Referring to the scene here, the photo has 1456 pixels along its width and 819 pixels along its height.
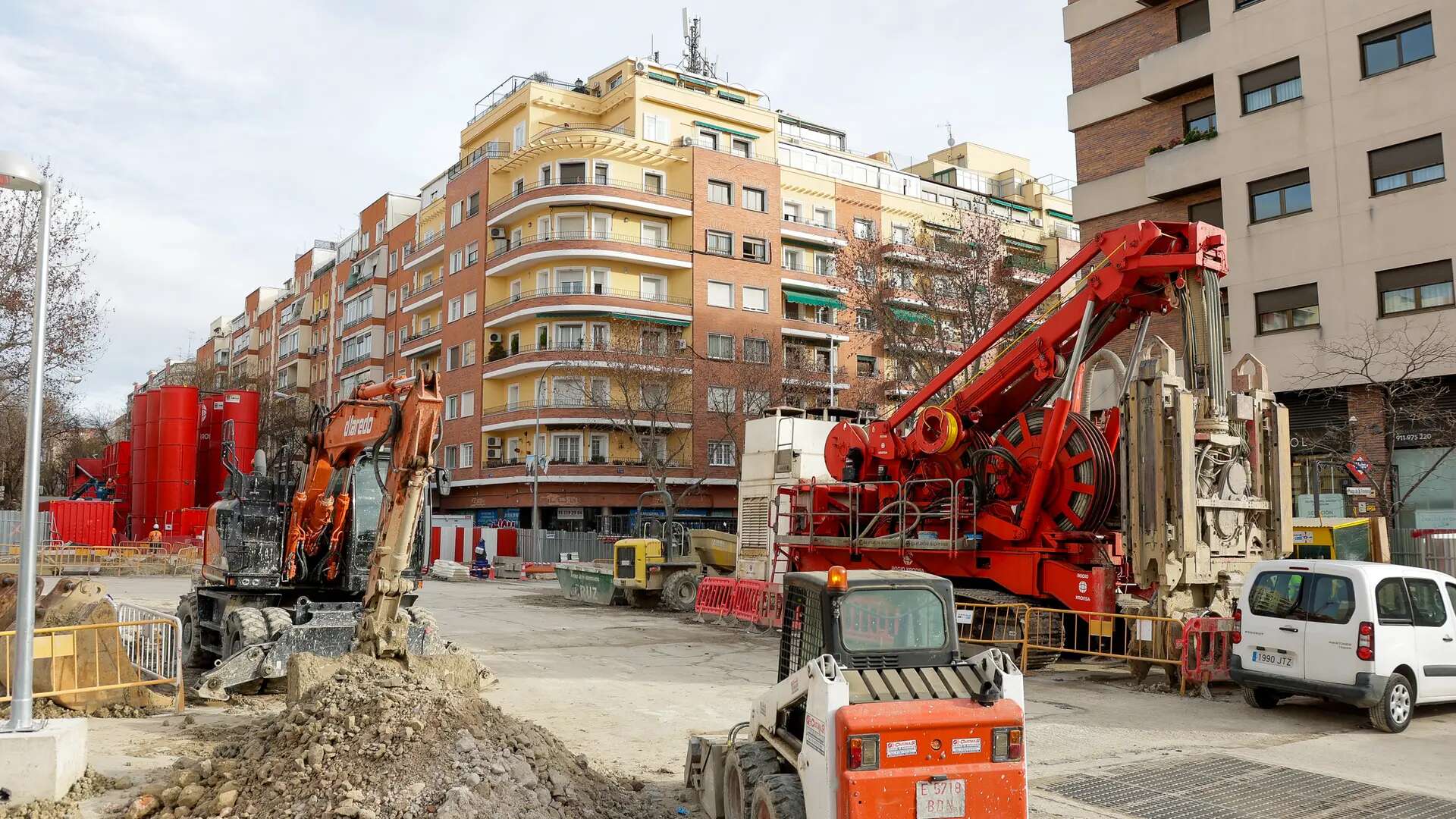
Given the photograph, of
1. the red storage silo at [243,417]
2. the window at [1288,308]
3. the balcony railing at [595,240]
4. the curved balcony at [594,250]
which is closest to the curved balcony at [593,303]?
the curved balcony at [594,250]

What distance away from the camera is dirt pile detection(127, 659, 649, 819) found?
261 inches

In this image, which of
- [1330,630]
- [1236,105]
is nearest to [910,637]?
[1330,630]

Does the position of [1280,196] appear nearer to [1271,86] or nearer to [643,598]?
[1271,86]

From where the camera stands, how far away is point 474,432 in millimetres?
51438

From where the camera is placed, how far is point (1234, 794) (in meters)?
7.90

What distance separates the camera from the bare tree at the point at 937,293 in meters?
32.2

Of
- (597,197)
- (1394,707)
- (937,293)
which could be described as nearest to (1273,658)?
(1394,707)

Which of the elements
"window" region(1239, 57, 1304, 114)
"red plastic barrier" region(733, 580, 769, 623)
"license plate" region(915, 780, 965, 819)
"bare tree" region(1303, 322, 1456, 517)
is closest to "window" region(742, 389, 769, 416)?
"window" region(1239, 57, 1304, 114)

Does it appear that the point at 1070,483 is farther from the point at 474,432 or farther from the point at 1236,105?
the point at 474,432

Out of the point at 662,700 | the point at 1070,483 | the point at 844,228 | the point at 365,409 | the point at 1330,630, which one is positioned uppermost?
the point at 844,228

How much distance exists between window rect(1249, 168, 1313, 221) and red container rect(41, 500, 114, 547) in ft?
133

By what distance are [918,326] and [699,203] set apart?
17.7 meters

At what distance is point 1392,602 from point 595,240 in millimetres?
40399

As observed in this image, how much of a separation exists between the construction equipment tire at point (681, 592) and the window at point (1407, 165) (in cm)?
1715
